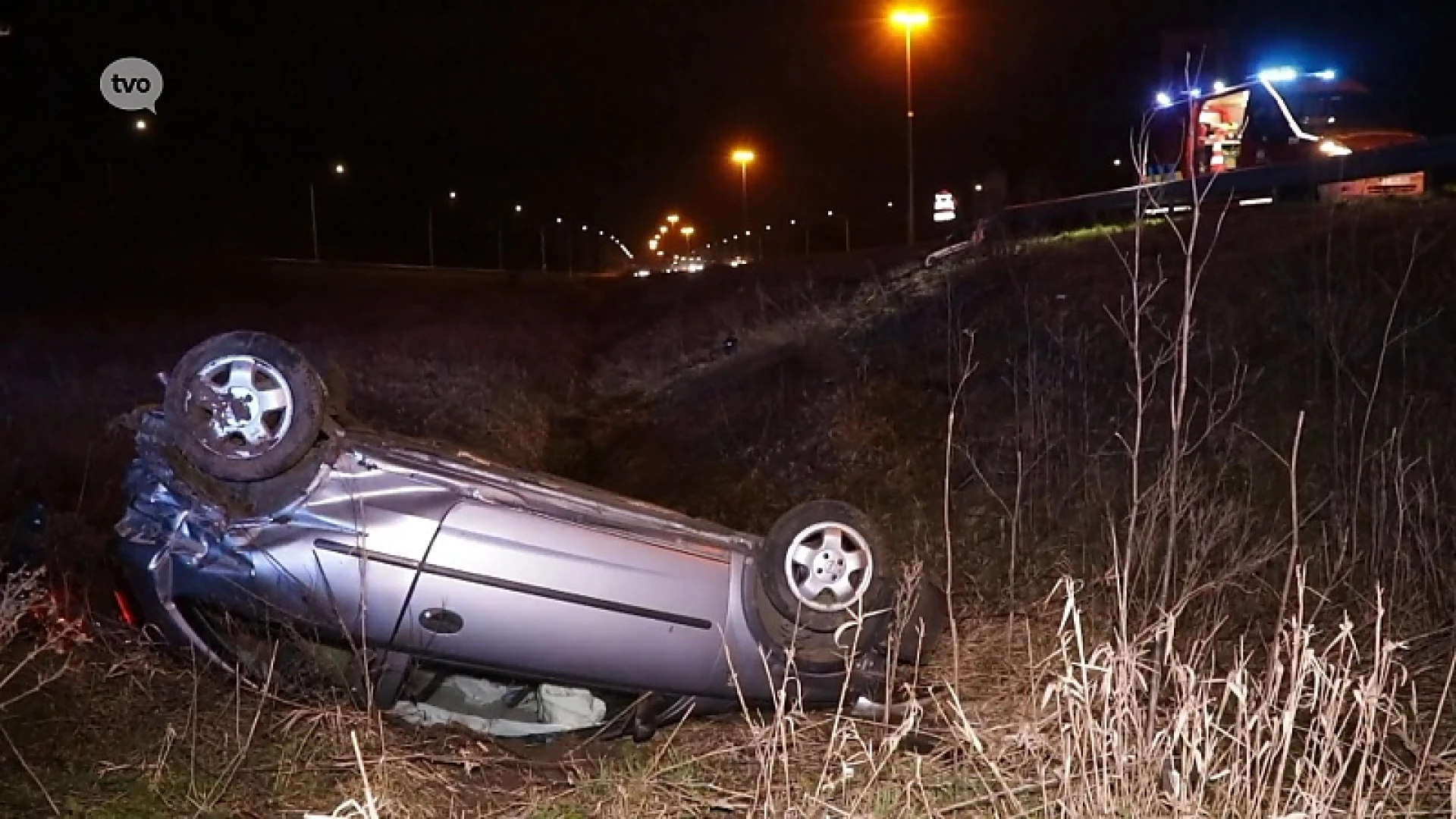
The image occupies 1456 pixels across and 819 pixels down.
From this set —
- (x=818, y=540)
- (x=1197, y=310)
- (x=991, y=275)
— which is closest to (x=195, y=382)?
(x=818, y=540)

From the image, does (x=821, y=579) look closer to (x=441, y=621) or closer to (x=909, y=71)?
(x=441, y=621)

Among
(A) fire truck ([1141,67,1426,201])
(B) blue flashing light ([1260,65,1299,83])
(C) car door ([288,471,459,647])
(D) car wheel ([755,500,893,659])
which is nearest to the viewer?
(C) car door ([288,471,459,647])

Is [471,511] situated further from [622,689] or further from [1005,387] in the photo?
[1005,387]

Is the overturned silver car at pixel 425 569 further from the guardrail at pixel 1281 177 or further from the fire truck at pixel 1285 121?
the fire truck at pixel 1285 121

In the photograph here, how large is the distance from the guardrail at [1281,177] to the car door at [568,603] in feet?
17.4

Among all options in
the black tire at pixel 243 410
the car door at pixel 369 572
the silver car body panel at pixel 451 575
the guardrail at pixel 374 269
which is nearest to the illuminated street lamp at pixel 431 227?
the guardrail at pixel 374 269

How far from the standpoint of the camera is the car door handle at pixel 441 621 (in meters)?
4.35

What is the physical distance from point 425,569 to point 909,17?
20515mm

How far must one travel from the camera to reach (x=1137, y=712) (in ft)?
11.2

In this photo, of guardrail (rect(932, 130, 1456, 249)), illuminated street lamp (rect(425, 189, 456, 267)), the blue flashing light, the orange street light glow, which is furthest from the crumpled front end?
illuminated street lamp (rect(425, 189, 456, 267))

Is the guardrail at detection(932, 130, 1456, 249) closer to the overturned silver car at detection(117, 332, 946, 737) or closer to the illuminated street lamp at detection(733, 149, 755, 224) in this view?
the overturned silver car at detection(117, 332, 946, 737)

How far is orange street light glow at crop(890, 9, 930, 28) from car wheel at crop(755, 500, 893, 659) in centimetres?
1971

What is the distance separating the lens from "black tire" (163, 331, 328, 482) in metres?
4.41

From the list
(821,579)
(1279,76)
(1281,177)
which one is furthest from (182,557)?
(1279,76)
